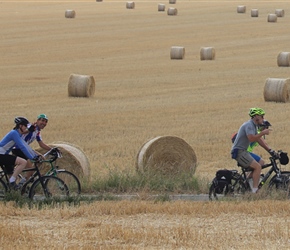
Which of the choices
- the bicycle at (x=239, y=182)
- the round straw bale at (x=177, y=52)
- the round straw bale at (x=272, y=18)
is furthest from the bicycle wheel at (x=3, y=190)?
the round straw bale at (x=272, y=18)

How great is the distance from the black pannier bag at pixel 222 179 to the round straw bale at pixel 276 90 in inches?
572

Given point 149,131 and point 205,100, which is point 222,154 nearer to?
point 149,131

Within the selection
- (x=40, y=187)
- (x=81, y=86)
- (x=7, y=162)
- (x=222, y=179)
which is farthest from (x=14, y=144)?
(x=81, y=86)

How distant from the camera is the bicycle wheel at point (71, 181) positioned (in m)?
13.4

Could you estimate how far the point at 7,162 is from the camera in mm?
13086

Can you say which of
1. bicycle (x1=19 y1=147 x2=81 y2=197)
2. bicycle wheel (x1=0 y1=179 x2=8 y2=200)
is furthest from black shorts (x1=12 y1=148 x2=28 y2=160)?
bicycle wheel (x1=0 y1=179 x2=8 y2=200)

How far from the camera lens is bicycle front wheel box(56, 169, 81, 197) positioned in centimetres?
1342

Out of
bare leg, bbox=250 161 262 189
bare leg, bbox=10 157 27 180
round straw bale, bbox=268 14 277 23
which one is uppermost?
bare leg, bbox=10 157 27 180

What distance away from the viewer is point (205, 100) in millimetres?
28500

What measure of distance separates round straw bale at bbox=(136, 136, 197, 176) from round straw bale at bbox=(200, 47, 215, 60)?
26092mm

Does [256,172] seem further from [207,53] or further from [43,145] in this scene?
[207,53]

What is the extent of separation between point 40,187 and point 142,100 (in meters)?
15.7

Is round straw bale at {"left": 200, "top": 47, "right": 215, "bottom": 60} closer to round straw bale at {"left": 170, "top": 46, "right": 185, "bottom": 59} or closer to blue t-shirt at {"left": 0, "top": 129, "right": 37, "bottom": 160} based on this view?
round straw bale at {"left": 170, "top": 46, "right": 185, "bottom": 59}

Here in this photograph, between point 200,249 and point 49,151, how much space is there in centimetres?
475
